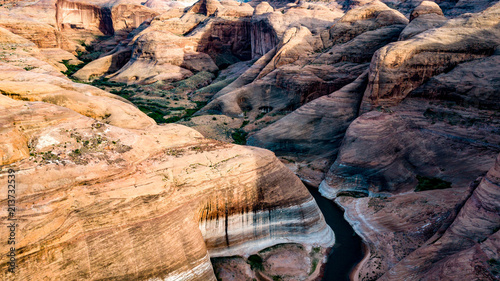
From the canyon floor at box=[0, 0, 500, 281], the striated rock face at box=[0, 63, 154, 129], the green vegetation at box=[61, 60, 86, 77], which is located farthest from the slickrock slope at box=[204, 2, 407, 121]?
the green vegetation at box=[61, 60, 86, 77]

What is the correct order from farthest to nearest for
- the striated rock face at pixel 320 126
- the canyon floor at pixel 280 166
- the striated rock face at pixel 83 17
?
1. the striated rock face at pixel 83 17
2. the striated rock face at pixel 320 126
3. the canyon floor at pixel 280 166

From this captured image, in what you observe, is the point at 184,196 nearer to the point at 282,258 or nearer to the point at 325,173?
the point at 282,258

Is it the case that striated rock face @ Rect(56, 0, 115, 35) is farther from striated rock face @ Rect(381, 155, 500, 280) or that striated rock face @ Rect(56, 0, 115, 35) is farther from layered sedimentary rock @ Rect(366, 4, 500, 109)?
striated rock face @ Rect(381, 155, 500, 280)

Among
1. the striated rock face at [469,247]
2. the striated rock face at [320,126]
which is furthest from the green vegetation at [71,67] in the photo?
the striated rock face at [469,247]

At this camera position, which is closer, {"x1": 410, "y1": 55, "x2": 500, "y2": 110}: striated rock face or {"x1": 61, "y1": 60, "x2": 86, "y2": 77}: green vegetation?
{"x1": 410, "y1": 55, "x2": 500, "y2": 110}: striated rock face

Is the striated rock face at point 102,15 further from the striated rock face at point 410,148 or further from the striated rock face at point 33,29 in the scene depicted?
the striated rock face at point 410,148

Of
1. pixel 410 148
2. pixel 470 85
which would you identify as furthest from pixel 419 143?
pixel 470 85
